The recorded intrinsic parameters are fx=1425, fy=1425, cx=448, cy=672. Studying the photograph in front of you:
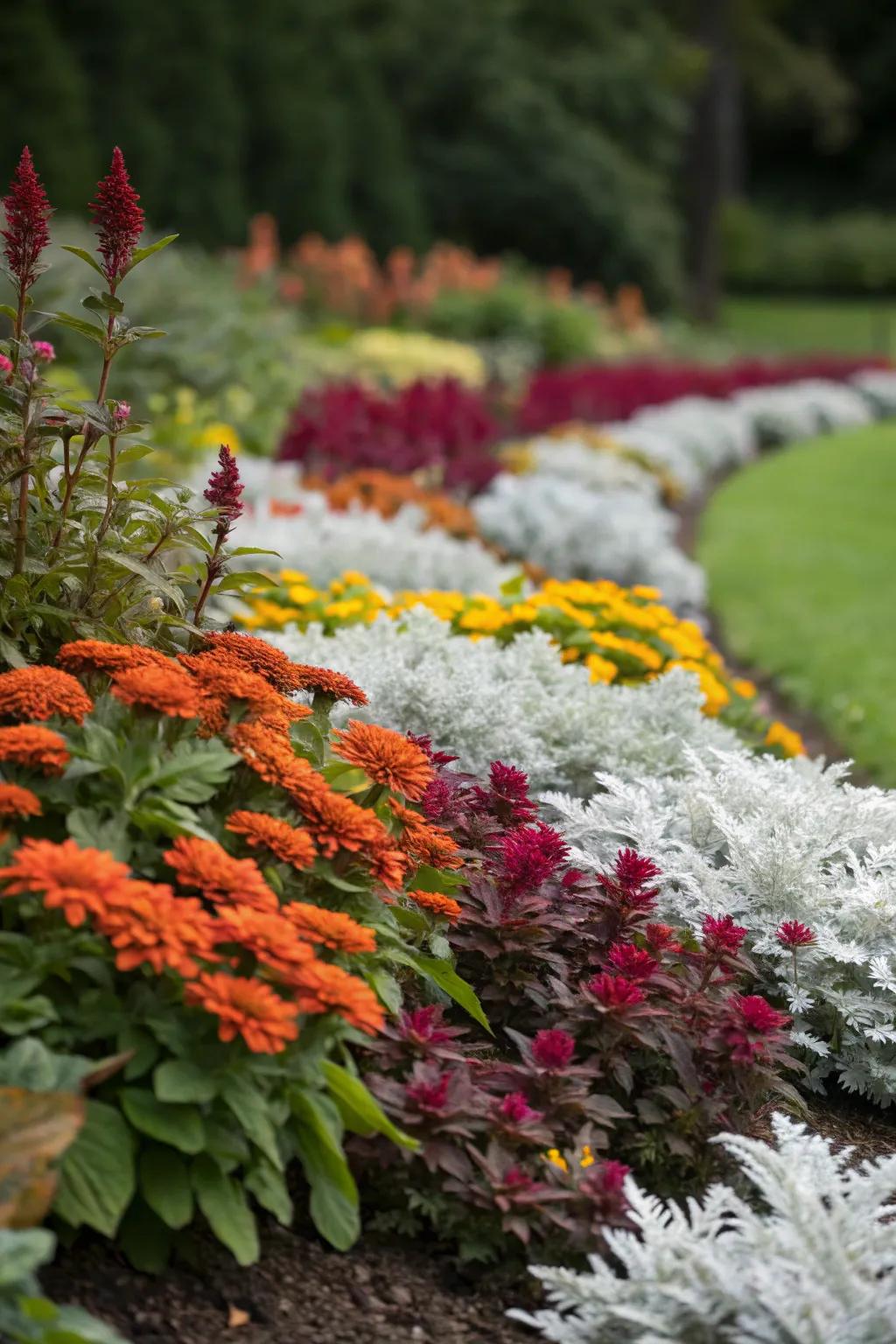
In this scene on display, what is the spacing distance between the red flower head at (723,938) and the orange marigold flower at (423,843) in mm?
476

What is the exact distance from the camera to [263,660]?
8.61 ft

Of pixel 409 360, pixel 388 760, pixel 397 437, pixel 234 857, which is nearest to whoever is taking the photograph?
pixel 234 857

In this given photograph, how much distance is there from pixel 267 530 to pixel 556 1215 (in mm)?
3738

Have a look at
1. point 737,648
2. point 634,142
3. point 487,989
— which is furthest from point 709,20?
point 487,989

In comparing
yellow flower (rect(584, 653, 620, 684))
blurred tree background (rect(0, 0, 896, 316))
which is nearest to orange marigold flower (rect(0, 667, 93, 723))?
yellow flower (rect(584, 653, 620, 684))

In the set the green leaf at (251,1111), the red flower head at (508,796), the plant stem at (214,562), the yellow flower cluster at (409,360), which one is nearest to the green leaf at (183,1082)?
the green leaf at (251,1111)

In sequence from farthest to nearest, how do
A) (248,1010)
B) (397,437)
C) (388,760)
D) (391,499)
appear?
(397,437) → (391,499) → (388,760) → (248,1010)

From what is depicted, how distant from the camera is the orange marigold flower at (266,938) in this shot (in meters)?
1.92

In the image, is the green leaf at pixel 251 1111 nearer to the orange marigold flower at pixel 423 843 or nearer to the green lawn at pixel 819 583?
the orange marigold flower at pixel 423 843

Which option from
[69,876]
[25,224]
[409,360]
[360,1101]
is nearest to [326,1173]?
[360,1101]

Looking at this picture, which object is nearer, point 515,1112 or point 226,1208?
point 226,1208

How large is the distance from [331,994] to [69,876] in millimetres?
385

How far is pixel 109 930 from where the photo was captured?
189 centimetres

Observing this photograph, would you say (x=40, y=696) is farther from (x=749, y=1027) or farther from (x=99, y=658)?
(x=749, y=1027)
